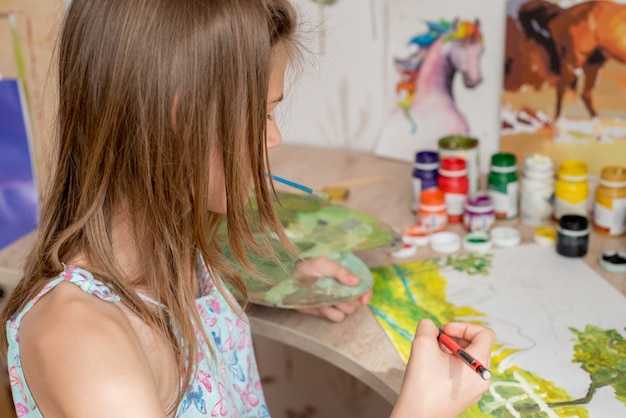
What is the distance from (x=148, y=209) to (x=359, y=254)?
0.51 meters

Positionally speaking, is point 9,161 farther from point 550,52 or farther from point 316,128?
point 550,52

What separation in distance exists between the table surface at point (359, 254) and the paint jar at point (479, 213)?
3 cm

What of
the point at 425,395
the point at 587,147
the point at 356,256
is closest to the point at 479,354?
the point at 425,395

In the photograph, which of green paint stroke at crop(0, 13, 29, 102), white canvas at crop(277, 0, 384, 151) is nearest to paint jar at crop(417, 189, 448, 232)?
white canvas at crop(277, 0, 384, 151)

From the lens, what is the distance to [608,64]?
128 cm

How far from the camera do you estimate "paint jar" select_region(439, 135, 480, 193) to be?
132 cm

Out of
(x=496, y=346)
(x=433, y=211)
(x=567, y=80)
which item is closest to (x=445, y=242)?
(x=433, y=211)

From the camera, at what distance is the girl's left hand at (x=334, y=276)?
3.40 ft

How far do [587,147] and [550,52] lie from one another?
19 cm

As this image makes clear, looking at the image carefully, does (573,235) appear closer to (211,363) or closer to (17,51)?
(211,363)

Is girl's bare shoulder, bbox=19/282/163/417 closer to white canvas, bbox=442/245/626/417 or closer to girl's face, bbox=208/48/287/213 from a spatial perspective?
girl's face, bbox=208/48/287/213

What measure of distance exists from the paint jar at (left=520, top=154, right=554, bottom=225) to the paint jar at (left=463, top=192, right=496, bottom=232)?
0.07 metres

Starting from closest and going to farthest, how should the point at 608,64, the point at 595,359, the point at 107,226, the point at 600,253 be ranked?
the point at 107,226
the point at 595,359
the point at 600,253
the point at 608,64

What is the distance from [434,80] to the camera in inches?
59.1
